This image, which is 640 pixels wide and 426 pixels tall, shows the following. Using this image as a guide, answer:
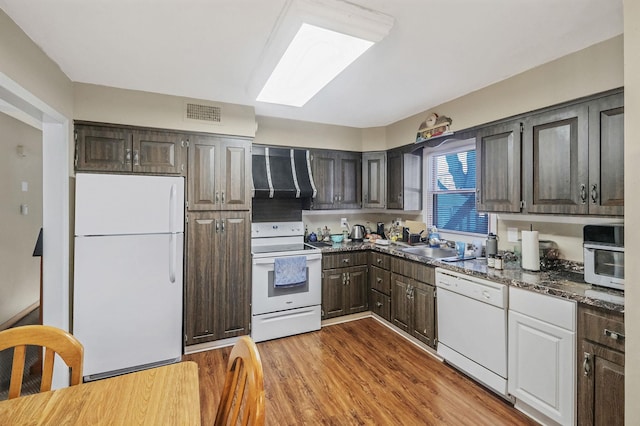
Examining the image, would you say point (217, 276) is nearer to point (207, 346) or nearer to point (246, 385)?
point (207, 346)

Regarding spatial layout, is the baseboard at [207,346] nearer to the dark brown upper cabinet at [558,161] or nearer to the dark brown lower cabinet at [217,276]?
the dark brown lower cabinet at [217,276]

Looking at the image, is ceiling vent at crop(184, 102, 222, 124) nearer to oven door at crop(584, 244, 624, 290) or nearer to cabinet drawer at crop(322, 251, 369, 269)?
cabinet drawer at crop(322, 251, 369, 269)

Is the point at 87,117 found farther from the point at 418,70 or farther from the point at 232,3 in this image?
the point at 418,70

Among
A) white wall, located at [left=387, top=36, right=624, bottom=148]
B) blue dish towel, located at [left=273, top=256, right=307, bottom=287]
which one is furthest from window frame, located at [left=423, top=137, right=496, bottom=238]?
blue dish towel, located at [left=273, top=256, right=307, bottom=287]

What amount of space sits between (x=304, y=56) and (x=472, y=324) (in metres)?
2.39

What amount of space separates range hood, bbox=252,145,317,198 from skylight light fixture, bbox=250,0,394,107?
1242 mm

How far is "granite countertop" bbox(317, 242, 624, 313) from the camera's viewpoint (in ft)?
5.47

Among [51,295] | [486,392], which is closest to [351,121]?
[486,392]

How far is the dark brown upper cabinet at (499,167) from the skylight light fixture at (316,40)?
4.90ft

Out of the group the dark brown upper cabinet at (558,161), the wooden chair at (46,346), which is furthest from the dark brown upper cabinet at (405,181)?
the wooden chair at (46,346)

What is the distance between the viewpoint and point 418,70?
7.66 ft

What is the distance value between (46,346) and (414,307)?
109 inches

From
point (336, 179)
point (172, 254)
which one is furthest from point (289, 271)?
point (336, 179)

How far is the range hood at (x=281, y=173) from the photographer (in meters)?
3.35
